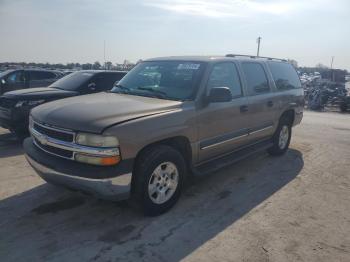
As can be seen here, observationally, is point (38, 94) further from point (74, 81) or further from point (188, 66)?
point (188, 66)

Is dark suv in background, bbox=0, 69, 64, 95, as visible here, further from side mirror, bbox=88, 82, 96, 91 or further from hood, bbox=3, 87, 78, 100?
hood, bbox=3, 87, 78, 100

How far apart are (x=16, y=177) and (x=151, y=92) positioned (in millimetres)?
2578

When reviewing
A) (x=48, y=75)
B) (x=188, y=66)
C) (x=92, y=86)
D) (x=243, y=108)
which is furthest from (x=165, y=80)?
(x=48, y=75)

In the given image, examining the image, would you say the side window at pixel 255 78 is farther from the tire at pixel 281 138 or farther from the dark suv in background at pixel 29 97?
the dark suv in background at pixel 29 97

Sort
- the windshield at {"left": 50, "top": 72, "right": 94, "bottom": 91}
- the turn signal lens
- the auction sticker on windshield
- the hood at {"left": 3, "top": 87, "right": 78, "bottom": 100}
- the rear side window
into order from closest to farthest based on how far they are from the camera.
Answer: the turn signal lens
the auction sticker on windshield
the rear side window
the hood at {"left": 3, "top": 87, "right": 78, "bottom": 100}
the windshield at {"left": 50, "top": 72, "right": 94, "bottom": 91}

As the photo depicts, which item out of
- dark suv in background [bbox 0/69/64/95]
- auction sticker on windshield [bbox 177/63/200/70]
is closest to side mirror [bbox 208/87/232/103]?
auction sticker on windshield [bbox 177/63/200/70]

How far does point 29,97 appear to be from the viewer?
7.52 metres

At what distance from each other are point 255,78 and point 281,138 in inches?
70.0

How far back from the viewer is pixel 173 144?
4363 millimetres

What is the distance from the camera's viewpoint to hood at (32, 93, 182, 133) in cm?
362

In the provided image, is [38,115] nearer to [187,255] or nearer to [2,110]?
[187,255]

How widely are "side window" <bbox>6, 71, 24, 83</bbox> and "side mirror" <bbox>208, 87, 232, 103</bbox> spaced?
9.79 metres

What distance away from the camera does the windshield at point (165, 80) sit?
4660 mm

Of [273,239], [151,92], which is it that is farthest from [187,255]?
[151,92]
